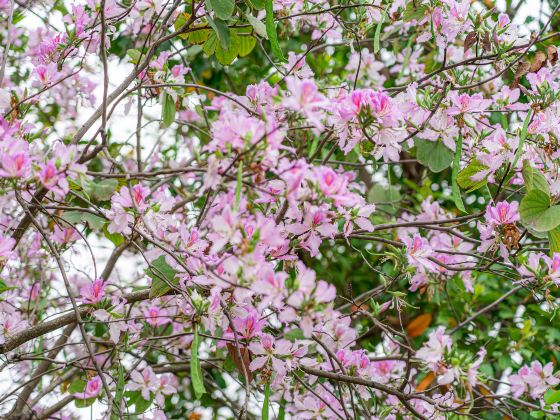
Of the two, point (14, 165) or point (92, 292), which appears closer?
point (14, 165)

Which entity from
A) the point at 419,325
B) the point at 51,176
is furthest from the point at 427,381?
the point at 51,176

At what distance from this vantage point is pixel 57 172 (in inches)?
40.7

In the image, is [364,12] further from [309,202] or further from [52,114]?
[52,114]

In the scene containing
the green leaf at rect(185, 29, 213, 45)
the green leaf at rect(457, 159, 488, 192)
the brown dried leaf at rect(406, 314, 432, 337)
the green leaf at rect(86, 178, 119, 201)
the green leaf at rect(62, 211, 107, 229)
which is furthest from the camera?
the brown dried leaf at rect(406, 314, 432, 337)

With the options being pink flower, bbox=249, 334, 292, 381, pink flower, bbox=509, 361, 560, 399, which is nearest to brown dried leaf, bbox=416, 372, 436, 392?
pink flower, bbox=509, 361, 560, 399

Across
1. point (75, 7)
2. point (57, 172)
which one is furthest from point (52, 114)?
point (57, 172)

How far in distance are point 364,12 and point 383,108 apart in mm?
584

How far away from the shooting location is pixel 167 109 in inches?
61.1

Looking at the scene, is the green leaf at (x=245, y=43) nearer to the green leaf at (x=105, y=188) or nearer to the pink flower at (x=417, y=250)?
the green leaf at (x=105, y=188)

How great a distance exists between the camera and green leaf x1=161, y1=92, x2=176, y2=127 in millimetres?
1546

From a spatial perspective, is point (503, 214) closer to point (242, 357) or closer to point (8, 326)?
point (242, 357)

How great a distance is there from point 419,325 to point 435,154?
1.12 m

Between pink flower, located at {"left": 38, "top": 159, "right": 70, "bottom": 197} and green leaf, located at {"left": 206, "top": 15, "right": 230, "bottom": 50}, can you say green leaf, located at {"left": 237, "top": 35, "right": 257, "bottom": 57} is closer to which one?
green leaf, located at {"left": 206, "top": 15, "right": 230, "bottom": 50}

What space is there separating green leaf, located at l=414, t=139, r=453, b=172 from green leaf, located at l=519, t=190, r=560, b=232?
0.29m
